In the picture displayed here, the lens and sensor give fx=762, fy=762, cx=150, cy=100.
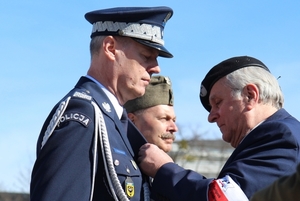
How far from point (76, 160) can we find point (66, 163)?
66 mm

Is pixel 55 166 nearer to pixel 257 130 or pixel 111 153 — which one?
pixel 111 153

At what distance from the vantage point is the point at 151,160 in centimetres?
456

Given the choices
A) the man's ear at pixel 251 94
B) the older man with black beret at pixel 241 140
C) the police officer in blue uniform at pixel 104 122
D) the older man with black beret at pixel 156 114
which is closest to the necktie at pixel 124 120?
the police officer in blue uniform at pixel 104 122

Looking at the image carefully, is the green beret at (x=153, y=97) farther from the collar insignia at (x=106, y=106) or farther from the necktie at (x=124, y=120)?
the collar insignia at (x=106, y=106)

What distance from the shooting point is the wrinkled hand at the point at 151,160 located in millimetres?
4539

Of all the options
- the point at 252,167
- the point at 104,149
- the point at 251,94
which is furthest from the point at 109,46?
the point at 252,167

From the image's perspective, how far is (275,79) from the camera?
502cm

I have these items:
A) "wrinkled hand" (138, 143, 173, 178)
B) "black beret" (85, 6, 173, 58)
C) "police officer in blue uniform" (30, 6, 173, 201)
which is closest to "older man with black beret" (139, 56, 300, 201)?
"wrinkled hand" (138, 143, 173, 178)

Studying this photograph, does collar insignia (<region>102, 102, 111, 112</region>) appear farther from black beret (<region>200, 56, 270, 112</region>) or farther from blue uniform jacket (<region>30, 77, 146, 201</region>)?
black beret (<region>200, 56, 270, 112</region>)

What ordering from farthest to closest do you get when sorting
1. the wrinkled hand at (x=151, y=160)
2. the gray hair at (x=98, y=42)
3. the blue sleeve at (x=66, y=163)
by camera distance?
1. the gray hair at (x=98, y=42)
2. the wrinkled hand at (x=151, y=160)
3. the blue sleeve at (x=66, y=163)

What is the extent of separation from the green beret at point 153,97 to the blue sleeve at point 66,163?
175 centimetres

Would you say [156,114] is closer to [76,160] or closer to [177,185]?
[177,185]

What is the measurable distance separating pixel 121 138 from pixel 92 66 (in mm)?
505

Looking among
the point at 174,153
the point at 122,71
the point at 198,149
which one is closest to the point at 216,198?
the point at 122,71
